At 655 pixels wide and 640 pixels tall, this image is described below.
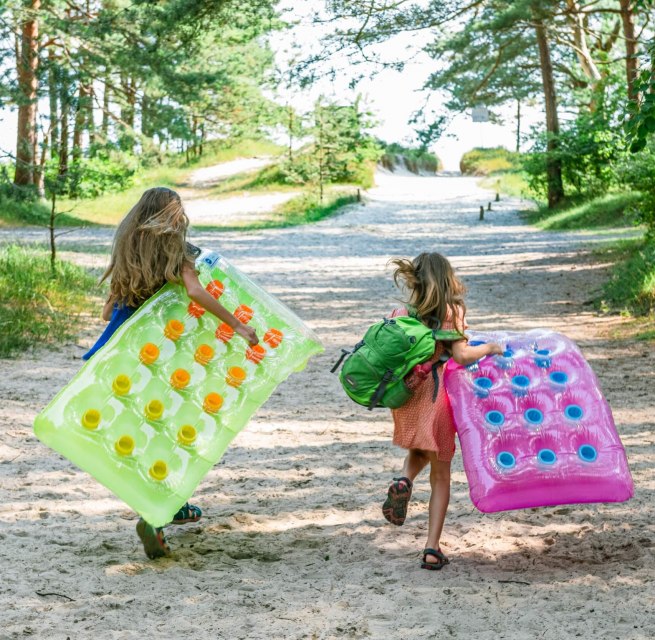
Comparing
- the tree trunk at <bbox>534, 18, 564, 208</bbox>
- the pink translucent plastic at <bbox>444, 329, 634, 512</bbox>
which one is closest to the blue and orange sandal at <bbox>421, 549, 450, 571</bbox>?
the pink translucent plastic at <bbox>444, 329, 634, 512</bbox>

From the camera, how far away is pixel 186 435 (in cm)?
440

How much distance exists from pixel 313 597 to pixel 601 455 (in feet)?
4.72

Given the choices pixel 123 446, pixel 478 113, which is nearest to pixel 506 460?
pixel 123 446

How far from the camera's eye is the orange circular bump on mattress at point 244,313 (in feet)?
15.4

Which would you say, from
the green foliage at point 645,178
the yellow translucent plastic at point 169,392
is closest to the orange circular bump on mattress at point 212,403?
the yellow translucent plastic at point 169,392

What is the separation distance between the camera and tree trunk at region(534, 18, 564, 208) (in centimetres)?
2538

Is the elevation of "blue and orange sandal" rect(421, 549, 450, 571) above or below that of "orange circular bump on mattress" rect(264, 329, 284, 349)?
below

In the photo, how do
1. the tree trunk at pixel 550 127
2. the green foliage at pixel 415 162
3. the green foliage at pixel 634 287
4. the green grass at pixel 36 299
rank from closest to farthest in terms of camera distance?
the green grass at pixel 36 299, the green foliage at pixel 634 287, the tree trunk at pixel 550 127, the green foliage at pixel 415 162

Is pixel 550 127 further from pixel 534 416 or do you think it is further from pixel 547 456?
pixel 547 456

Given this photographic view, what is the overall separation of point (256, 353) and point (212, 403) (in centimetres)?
34

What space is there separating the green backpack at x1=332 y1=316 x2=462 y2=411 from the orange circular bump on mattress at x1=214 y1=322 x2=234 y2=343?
0.66 meters

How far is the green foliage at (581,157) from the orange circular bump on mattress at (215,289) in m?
19.6

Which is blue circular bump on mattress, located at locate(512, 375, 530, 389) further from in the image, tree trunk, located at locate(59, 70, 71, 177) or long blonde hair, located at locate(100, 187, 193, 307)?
tree trunk, located at locate(59, 70, 71, 177)

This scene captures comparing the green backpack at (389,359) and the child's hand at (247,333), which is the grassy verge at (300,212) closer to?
the child's hand at (247,333)
